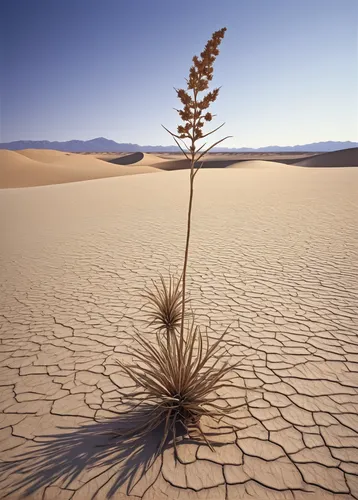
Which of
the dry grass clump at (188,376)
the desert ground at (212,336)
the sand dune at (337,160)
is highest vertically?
the dry grass clump at (188,376)

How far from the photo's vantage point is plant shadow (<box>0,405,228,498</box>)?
5.45 ft

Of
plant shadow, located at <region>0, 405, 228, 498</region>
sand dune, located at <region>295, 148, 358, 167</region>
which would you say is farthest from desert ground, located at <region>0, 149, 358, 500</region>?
sand dune, located at <region>295, 148, 358, 167</region>

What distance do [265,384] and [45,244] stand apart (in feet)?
18.5

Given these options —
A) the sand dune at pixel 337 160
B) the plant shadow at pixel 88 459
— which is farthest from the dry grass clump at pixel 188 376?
the sand dune at pixel 337 160

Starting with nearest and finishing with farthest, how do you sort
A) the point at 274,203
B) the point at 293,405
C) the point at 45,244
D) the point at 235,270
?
the point at 293,405, the point at 235,270, the point at 45,244, the point at 274,203

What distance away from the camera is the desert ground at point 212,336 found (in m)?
1.68

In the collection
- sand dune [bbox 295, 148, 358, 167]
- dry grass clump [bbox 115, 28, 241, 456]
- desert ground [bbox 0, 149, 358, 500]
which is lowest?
sand dune [bbox 295, 148, 358, 167]

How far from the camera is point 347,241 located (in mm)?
5852

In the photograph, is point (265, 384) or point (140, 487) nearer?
point (140, 487)

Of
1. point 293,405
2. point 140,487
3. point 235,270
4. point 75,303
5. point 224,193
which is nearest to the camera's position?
point 140,487

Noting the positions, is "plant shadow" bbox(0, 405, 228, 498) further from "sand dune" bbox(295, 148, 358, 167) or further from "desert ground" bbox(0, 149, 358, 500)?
"sand dune" bbox(295, 148, 358, 167)

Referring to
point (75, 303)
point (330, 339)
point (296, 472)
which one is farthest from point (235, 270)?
point (296, 472)

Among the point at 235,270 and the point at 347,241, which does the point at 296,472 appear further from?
the point at 347,241

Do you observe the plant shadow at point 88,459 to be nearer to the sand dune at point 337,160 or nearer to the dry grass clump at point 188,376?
the dry grass clump at point 188,376
